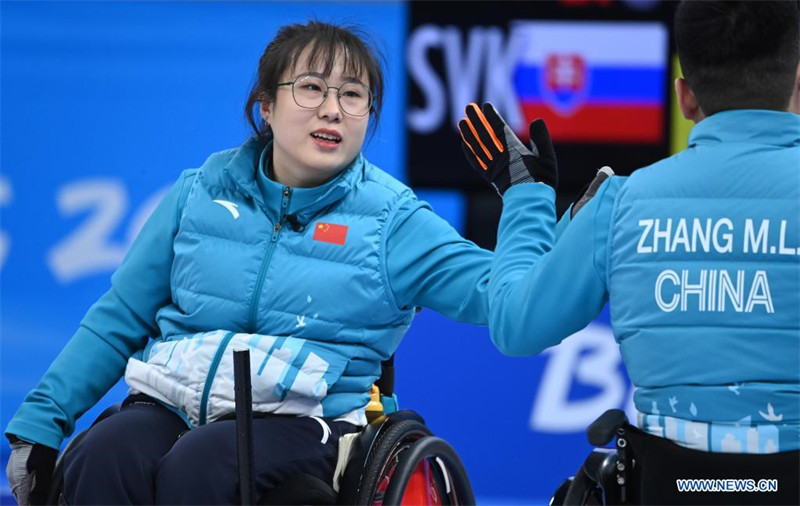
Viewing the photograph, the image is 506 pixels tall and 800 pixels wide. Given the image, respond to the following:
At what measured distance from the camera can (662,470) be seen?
194 cm

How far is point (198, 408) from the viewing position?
7.91ft

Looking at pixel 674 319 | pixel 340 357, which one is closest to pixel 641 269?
pixel 674 319

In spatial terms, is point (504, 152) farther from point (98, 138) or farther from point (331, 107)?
point (98, 138)

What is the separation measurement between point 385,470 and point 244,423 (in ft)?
1.02

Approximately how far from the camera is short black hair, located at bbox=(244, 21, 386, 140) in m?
2.60

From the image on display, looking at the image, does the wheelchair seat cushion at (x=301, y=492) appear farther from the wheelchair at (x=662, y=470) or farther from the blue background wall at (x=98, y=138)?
the blue background wall at (x=98, y=138)

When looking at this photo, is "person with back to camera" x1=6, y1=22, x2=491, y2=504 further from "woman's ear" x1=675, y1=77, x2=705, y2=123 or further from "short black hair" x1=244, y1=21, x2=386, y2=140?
"woman's ear" x1=675, y1=77, x2=705, y2=123

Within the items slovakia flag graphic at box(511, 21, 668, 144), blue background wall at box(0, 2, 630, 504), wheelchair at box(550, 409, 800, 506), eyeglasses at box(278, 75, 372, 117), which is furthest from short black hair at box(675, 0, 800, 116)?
blue background wall at box(0, 2, 630, 504)

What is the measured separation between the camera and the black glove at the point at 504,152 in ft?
7.84

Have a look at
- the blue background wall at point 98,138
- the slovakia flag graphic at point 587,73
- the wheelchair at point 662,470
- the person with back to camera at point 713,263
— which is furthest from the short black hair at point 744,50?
the blue background wall at point 98,138

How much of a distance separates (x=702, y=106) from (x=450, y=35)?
2.17 metres

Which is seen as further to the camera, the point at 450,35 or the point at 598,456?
the point at 450,35

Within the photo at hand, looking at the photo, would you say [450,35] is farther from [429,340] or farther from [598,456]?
[598,456]

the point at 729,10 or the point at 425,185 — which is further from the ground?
the point at 729,10
